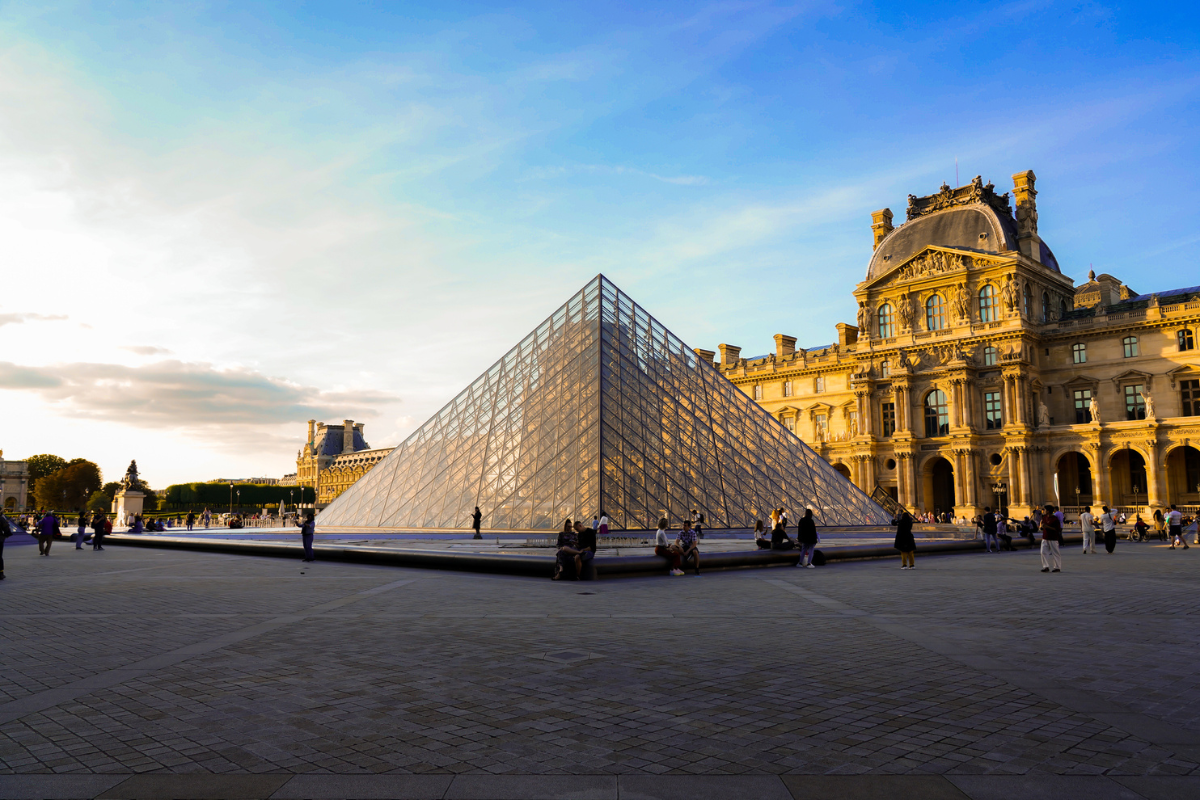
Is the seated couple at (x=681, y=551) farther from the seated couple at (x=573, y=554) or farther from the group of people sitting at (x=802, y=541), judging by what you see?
the group of people sitting at (x=802, y=541)

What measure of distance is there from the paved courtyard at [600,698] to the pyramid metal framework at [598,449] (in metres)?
10.3

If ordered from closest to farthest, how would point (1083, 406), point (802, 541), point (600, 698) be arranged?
point (600, 698)
point (802, 541)
point (1083, 406)

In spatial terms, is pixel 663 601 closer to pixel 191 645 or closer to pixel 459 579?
pixel 459 579

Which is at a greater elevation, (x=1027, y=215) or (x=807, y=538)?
(x=1027, y=215)

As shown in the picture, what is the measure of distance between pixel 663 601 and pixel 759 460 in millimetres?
13478

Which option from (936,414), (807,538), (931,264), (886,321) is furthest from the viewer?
(886,321)

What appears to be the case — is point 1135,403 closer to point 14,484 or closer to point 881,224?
point 881,224

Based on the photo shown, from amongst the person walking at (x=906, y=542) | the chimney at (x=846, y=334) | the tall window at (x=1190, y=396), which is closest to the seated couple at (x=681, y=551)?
the person walking at (x=906, y=542)

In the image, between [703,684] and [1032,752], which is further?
[703,684]

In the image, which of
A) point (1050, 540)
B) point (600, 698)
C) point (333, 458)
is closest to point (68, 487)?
point (333, 458)

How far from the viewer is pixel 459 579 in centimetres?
1230

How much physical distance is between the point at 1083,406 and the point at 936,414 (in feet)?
26.0

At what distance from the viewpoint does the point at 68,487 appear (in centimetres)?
7931

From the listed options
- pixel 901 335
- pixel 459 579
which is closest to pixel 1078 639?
pixel 459 579
